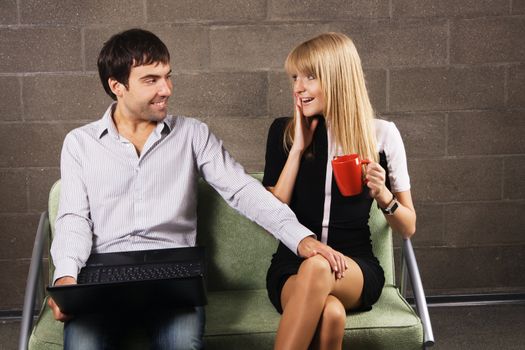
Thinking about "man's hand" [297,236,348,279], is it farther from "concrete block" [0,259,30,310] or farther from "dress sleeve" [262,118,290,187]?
"concrete block" [0,259,30,310]

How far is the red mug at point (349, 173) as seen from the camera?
7.24 feet

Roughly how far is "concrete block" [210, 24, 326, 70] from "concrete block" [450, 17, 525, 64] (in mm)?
594

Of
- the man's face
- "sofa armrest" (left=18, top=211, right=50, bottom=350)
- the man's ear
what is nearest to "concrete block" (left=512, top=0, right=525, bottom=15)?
the man's face

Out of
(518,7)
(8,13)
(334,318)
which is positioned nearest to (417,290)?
(334,318)

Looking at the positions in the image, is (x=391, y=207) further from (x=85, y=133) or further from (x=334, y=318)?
(x=85, y=133)

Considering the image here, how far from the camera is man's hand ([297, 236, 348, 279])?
2.19 meters

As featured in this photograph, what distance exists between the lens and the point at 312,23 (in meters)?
3.44

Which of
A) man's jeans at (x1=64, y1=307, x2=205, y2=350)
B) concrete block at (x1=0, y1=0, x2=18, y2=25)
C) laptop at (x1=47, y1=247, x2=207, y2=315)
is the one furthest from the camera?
concrete block at (x1=0, y1=0, x2=18, y2=25)

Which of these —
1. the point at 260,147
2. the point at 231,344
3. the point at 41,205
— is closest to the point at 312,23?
the point at 260,147

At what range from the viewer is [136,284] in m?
1.99

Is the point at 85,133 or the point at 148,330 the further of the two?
the point at 85,133

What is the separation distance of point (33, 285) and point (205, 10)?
5.06ft

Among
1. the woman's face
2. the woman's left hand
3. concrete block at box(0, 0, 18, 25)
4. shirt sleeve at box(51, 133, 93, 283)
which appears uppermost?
concrete block at box(0, 0, 18, 25)

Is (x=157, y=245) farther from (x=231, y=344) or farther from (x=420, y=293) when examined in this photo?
(x=420, y=293)
